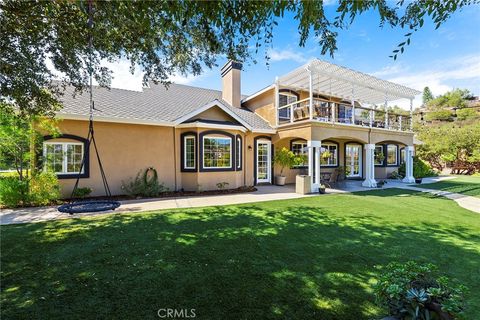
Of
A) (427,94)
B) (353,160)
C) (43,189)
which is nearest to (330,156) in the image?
(353,160)

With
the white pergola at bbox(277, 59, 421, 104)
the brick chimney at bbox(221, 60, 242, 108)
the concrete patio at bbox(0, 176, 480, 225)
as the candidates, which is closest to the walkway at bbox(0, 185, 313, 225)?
the concrete patio at bbox(0, 176, 480, 225)

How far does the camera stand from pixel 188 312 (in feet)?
9.04

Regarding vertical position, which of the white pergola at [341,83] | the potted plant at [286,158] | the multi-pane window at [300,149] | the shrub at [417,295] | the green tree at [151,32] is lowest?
the shrub at [417,295]

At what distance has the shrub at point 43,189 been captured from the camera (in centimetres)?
810

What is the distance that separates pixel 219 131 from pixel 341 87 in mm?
9401

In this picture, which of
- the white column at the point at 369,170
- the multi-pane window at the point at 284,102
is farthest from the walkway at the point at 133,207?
the multi-pane window at the point at 284,102

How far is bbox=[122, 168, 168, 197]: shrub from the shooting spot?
10.6m

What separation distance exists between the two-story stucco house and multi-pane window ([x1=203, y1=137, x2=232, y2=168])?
5 cm

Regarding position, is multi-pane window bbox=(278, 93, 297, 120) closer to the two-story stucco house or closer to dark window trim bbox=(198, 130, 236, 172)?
the two-story stucco house

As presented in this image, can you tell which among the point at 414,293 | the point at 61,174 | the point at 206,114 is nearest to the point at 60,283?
the point at 414,293

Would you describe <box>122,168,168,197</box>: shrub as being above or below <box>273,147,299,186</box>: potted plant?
below

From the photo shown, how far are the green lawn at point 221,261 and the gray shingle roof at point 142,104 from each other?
17.6ft

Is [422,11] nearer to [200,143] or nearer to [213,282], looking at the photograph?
[213,282]

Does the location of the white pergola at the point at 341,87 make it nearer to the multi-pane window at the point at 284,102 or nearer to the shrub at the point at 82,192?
the multi-pane window at the point at 284,102
